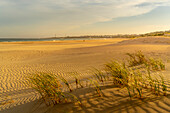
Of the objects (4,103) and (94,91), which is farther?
(4,103)

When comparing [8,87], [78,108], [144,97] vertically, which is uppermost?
[144,97]

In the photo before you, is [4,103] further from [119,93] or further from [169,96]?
[169,96]

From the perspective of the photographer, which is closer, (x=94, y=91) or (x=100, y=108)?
(x=100, y=108)

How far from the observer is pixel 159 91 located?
2.86 metres

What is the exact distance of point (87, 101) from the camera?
2.79m

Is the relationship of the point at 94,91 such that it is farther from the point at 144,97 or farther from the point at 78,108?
the point at 144,97

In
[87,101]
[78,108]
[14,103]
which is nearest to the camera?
[78,108]

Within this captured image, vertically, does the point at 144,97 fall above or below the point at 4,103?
above

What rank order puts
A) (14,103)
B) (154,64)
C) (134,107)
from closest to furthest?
(134,107) < (14,103) < (154,64)

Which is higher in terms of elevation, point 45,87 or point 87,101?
point 45,87

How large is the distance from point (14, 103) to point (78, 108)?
2.57m

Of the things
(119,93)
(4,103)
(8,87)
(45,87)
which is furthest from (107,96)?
(8,87)

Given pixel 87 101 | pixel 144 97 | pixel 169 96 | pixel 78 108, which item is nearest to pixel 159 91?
pixel 169 96

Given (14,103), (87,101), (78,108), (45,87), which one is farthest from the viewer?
(14,103)
